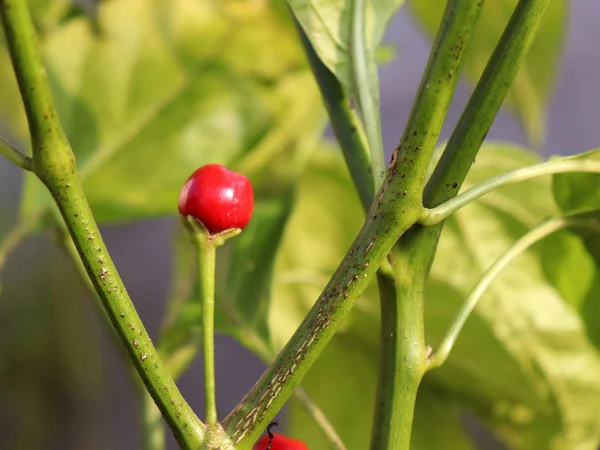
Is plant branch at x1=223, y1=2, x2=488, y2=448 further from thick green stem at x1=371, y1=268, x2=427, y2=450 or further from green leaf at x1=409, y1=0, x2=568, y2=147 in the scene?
green leaf at x1=409, y1=0, x2=568, y2=147

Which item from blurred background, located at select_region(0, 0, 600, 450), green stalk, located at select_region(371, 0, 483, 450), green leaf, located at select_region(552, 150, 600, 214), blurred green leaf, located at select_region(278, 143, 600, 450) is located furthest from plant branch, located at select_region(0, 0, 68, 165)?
blurred background, located at select_region(0, 0, 600, 450)

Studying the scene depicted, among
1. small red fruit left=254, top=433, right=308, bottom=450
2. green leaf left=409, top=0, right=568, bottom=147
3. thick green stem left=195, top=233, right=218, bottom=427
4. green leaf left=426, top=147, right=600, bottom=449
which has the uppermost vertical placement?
green leaf left=409, top=0, right=568, bottom=147

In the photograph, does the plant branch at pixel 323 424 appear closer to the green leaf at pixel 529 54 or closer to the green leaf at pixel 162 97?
the green leaf at pixel 162 97

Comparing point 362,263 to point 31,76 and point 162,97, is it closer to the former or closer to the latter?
point 31,76

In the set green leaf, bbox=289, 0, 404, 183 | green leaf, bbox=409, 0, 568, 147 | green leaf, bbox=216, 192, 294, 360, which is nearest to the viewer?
green leaf, bbox=289, 0, 404, 183

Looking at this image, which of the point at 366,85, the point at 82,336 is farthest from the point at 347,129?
the point at 82,336
